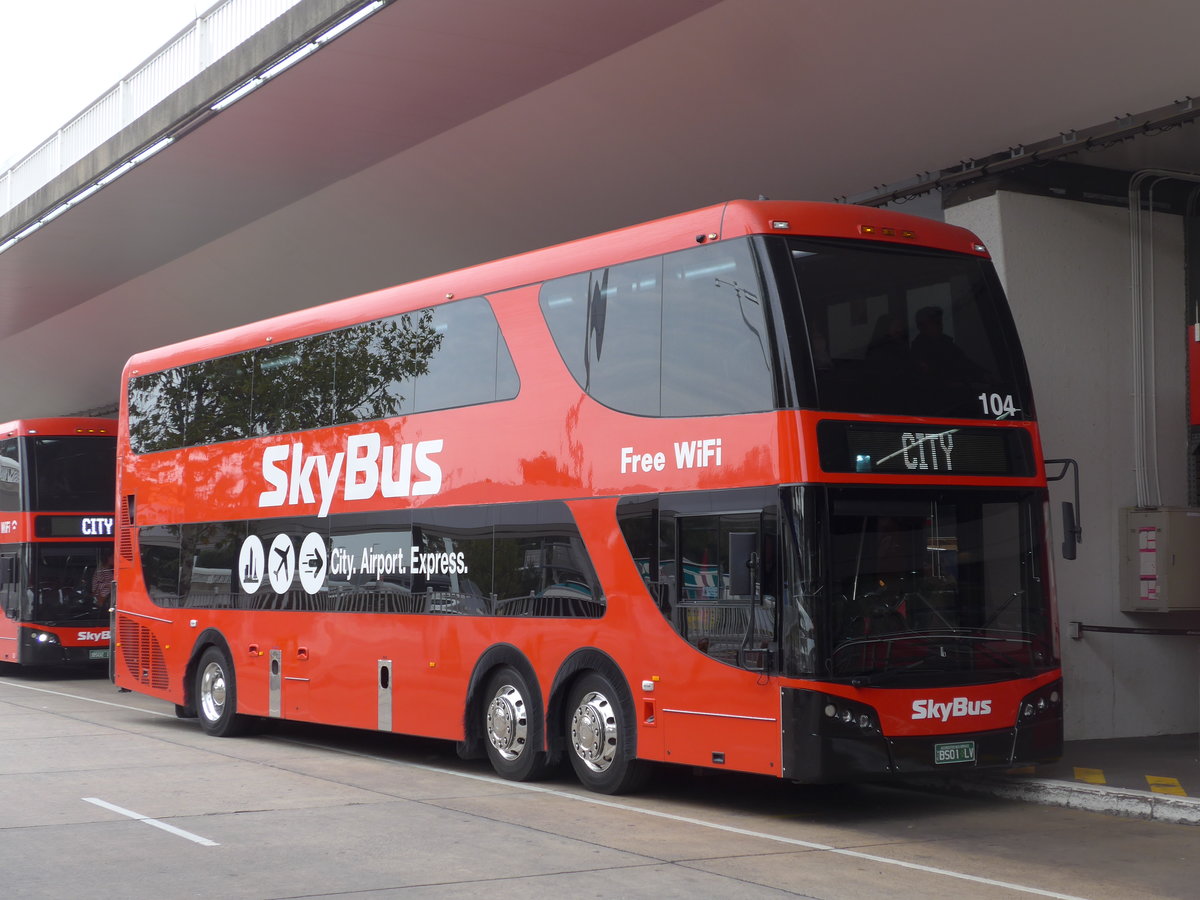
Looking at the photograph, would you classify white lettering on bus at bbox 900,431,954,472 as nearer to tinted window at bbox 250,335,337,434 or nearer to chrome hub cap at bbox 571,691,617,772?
chrome hub cap at bbox 571,691,617,772

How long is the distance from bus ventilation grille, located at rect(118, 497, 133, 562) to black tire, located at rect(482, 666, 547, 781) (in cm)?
750

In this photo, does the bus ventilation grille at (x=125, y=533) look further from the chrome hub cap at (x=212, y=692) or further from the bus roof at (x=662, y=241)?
the bus roof at (x=662, y=241)

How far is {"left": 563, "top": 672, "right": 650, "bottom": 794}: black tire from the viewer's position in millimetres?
11000

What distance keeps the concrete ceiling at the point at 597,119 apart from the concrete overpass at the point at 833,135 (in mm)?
33

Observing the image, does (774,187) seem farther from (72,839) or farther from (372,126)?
(72,839)

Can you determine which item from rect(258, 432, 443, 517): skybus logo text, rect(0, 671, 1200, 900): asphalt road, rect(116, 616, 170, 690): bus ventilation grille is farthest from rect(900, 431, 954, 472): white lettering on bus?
rect(116, 616, 170, 690): bus ventilation grille

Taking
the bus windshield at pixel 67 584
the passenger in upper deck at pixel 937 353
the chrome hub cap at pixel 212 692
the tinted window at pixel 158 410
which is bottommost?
the chrome hub cap at pixel 212 692

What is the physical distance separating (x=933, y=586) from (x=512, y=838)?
3.29 metres

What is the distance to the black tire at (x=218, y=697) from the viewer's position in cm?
1612

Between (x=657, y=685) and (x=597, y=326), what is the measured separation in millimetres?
2797

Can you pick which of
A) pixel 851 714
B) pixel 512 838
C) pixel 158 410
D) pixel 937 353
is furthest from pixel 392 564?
pixel 158 410

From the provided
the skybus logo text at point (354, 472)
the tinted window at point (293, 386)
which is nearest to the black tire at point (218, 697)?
the skybus logo text at point (354, 472)

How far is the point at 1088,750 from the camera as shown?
13258mm

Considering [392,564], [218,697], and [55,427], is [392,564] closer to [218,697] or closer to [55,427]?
[218,697]
